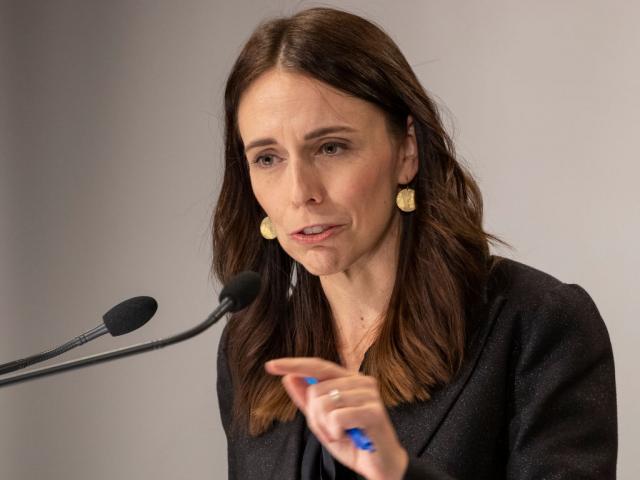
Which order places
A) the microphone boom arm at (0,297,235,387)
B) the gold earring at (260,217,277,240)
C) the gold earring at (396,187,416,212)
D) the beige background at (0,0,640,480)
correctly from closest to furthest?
the microphone boom arm at (0,297,235,387) < the gold earring at (396,187,416,212) < the gold earring at (260,217,277,240) < the beige background at (0,0,640,480)

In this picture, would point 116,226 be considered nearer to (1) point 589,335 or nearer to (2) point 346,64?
(2) point 346,64

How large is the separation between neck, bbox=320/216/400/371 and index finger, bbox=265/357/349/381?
2.07 ft

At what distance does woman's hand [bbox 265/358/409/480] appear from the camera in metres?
1.35

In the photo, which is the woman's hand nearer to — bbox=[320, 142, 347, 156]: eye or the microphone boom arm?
the microphone boom arm

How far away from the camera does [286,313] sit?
221 cm

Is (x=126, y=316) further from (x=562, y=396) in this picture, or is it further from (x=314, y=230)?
(x=562, y=396)

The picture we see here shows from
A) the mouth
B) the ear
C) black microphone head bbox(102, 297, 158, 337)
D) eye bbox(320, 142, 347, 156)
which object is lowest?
black microphone head bbox(102, 297, 158, 337)

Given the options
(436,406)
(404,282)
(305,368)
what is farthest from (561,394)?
(305,368)

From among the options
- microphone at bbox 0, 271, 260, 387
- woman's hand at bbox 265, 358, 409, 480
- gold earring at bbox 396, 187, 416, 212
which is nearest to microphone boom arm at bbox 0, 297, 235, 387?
microphone at bbox 0, 271, 260, 387

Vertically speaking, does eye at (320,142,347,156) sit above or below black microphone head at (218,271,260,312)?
above

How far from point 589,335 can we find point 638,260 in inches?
40.1

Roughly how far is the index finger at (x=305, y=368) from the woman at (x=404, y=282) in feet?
1.31

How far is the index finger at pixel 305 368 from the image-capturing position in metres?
1.35

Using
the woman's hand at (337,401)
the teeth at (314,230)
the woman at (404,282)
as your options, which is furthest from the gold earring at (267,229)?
the woman's hand at (337,401)
